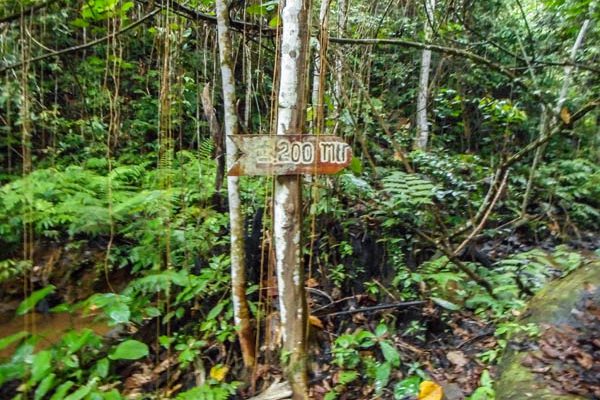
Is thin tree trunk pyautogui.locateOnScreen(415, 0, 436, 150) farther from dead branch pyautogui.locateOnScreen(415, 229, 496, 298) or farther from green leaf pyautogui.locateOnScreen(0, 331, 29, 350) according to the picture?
green leaf pyautogui.locateOnScreen(0, 331, 29, 350)

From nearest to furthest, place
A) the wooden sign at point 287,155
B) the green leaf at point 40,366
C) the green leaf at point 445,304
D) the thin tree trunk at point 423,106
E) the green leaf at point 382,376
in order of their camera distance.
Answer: the wooden sign at point 287,155 < the green leaf at point 40,366 < the green leaf at point 382,376 < the green leaf at point 445,304 < the thin tree trunk at point 423,106

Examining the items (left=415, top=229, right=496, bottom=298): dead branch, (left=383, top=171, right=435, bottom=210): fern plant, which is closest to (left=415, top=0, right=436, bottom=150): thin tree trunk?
(left=383, top=171, right=435, bottom=210): fern plant

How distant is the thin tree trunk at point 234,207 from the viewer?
256 centimetres

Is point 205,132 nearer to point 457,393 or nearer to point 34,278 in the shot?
point 34,278

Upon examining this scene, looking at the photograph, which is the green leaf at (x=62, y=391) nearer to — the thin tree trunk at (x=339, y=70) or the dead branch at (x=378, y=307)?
the dead branch at (x=378, y=307)

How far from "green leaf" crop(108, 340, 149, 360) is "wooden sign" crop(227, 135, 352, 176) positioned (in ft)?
4.00

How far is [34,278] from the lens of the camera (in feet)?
13.4

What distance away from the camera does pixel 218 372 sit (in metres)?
2.81

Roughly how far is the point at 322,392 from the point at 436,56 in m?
6.54

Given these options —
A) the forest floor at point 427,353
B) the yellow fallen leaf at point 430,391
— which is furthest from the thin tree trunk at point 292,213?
the yellow fallen leaf at point 430,391

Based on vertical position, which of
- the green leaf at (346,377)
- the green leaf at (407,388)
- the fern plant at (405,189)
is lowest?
the green leaf at (407,388)

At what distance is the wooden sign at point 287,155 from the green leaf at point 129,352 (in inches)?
48.0

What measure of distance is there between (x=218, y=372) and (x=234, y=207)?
107 cm

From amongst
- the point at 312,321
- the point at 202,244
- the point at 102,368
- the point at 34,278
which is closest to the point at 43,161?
the point at 34,278
